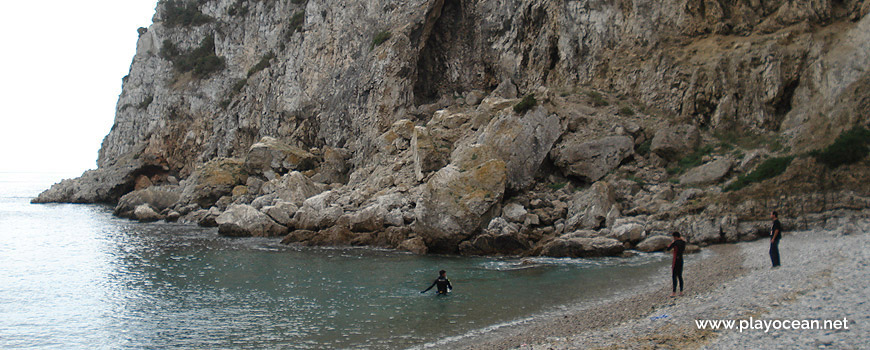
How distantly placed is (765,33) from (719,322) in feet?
72.7

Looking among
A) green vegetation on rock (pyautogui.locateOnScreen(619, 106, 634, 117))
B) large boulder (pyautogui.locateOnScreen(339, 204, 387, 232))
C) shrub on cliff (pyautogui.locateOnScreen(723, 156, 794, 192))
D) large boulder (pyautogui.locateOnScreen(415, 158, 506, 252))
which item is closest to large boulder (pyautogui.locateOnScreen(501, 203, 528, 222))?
large boulder (pyautogui.locateOnScreen(415, 158, 506, 252))

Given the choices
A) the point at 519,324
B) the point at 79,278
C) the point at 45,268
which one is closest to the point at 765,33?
the point at 519,324

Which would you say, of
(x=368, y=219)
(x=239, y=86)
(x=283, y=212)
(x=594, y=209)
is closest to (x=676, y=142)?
(x=594, y=209)

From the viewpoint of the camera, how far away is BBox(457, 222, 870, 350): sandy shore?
7082mm

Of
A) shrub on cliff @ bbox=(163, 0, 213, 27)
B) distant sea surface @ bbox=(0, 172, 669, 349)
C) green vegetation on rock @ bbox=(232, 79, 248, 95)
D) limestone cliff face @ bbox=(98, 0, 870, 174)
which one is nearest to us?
distant sea surface @ bbox=(0, 172, 669, 349)

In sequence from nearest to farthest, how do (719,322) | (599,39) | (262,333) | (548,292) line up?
(719,322) < (262,333) < (548,292) < (599,39)

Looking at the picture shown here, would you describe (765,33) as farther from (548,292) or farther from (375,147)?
(375,147)

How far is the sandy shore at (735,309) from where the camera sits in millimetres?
7082

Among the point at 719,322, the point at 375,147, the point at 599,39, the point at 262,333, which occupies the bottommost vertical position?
the point at 262,333

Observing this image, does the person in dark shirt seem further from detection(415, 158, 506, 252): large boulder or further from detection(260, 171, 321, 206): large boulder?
detection(260, 171, 321, 206): large boulder

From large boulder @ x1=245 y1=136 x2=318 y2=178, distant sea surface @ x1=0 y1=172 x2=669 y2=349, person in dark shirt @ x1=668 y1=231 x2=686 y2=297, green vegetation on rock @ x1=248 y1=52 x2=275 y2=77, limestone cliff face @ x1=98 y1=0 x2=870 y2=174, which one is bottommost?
distant sea surface @ x1=0 y1=172 x2=669 y2=349

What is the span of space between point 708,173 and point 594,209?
533cm

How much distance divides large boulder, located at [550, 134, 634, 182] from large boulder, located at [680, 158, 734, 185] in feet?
11.6

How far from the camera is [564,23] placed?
33.0 m
